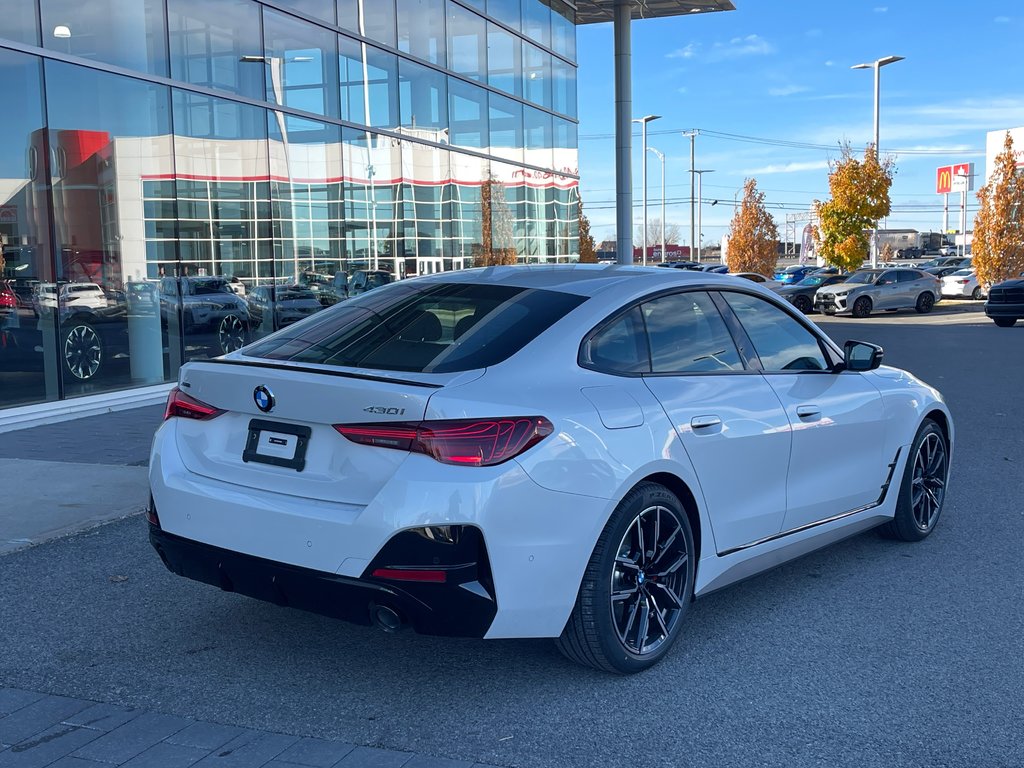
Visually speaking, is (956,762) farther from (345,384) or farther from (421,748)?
(345,384)

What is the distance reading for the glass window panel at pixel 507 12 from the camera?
21266mm

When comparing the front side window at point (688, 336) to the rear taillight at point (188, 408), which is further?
the front side window at point (688, 336)

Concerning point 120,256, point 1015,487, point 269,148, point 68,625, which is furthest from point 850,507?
point 269,148

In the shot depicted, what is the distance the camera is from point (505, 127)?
2173 cm

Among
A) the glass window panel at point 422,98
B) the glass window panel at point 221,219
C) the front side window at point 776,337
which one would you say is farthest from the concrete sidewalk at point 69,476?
the glass window panel at point 422,98

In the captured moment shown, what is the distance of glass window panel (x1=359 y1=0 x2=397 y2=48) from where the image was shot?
1709cm

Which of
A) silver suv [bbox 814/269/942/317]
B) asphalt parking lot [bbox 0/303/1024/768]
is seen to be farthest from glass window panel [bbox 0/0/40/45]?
silver suv [bbox 814/269/942/317]

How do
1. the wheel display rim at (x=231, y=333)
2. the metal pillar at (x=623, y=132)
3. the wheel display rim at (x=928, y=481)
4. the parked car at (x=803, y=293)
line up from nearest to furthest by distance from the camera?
the wheel display rim at (x=928, y=481) → the wheel display rim at (x=231, y=333) → the metal pillar at (x=623, y=132) → the parked car at (x=803, y=293)

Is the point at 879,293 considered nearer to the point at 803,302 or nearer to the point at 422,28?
the point at 803,302

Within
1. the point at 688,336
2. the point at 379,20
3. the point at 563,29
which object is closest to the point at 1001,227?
the point at 563,29

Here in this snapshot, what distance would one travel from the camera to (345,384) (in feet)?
11.8

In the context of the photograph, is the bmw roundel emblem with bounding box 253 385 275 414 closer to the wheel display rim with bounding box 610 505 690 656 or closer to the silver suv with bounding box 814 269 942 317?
the wheel display rim with bounding box 610 505 690 656

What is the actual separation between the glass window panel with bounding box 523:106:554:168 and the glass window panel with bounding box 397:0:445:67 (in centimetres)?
377

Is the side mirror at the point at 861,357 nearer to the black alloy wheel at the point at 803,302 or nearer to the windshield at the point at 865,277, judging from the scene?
the black alloy wheel at the point at 803,302
